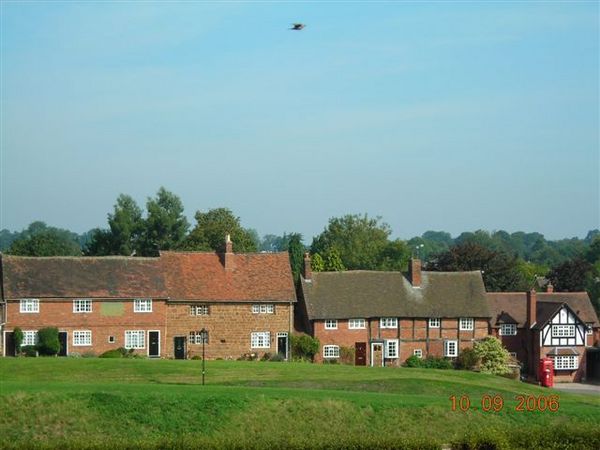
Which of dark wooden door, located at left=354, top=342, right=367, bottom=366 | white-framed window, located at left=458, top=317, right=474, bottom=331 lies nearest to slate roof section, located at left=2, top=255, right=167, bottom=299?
dark wooden door, located at left=354, top=342, right=367, bottom=366

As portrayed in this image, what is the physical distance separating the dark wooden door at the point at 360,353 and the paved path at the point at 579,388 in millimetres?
12495

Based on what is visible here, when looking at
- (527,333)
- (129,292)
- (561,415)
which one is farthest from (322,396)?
(527,333)

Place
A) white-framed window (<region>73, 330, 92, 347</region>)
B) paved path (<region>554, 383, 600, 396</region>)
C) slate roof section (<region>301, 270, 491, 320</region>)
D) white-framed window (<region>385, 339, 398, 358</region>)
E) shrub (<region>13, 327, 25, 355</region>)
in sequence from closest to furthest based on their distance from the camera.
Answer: paved path (<region>554, 383, 600, 396</region>)
shrub (<region>13, 327, 25, 355</region>)
white-framed window (<region>73, 330, 92, 347</region>)
slate roof section (<region>301, 270, 491, 320</region>)
white-framed window (<region>385, 339, 398, 358</region>)

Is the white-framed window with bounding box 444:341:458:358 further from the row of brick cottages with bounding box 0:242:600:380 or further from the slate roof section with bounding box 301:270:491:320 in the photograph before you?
the slate roof section with bounding box 301:270:491:320

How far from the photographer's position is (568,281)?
100m

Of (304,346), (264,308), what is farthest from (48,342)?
(304,346)

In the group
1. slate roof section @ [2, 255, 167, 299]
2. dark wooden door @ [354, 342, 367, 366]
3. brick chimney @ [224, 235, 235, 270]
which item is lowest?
dark wooden door @ [354, 342, 367, 366]

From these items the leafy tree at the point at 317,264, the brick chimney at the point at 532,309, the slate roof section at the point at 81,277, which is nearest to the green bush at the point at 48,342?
the slate roof section at the point at 81,277

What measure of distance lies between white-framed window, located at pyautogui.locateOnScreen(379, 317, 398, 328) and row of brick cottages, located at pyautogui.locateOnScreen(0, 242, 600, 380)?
3.7 inches

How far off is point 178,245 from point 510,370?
1644 inches

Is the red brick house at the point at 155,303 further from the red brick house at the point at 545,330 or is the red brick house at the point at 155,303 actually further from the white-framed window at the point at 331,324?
the red brick house at the point at 545,330

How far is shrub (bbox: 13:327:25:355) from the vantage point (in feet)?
205

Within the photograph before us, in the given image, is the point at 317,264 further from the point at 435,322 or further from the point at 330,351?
the point at 330,351

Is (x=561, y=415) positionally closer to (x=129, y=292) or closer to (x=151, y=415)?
(x=151, y=415)
